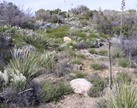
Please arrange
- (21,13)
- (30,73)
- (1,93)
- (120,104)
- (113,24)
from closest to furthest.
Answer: (120,104) < (1,93) < (30,73) < (21,13) < (113,24)

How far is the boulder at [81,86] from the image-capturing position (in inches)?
279

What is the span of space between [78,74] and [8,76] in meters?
2.29

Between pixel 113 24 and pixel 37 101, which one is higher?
pixel 113 24

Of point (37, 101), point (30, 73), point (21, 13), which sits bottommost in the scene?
point (37, 101)

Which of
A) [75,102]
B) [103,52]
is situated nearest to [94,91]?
[75,102]

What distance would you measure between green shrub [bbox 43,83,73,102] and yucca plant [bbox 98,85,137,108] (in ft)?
5.86

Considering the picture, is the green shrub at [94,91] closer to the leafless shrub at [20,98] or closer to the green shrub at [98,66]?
the leafless shrub at [20,98]

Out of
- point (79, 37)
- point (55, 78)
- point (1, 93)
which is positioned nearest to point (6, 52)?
point (55, 78)

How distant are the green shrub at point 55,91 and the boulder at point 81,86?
158 mm

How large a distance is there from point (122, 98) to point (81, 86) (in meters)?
2.31

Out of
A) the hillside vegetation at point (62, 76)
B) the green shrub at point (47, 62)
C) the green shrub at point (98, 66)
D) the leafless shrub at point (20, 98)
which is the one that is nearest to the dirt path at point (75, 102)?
the hillside vegetation at point (62, 76)

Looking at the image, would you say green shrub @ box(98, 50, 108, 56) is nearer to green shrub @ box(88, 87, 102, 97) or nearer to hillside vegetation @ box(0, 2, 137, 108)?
hillside vegetation @ box(0, 2, 137, 108)

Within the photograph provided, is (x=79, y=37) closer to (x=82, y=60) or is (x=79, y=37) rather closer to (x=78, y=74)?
(x=82, y=60)

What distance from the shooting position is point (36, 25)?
1922 cm
